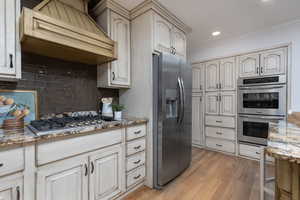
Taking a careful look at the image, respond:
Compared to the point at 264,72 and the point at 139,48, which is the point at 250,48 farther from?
the point at 139,48

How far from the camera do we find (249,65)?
272cm

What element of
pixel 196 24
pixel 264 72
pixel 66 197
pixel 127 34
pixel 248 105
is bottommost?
pixel 66 197

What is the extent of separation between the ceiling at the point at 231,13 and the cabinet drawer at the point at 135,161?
6.71 ft

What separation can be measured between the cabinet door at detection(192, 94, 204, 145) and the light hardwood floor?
0.72 meters

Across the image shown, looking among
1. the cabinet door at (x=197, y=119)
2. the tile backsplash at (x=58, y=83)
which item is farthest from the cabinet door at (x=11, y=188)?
the cabinet door at (x=197, y=119)

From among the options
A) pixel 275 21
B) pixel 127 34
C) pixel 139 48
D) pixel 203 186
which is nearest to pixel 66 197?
pixel 203 186

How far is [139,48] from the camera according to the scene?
200 centimetres

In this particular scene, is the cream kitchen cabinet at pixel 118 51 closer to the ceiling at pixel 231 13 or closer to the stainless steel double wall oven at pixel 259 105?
the ceiling at pixel 231 13

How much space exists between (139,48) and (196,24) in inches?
49.4

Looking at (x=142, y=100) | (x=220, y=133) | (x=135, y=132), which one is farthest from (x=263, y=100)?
(x=135, y=132)

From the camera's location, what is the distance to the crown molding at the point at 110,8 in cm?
182

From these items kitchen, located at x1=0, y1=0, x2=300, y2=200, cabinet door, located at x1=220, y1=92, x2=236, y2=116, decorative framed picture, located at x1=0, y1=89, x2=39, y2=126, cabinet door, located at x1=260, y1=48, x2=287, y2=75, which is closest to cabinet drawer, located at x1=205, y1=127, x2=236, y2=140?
kitchen, located at x1=0, y1=0, x2=300, y2=200

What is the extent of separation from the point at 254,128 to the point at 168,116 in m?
1.93

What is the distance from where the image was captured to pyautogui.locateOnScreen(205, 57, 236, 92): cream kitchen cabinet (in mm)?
2905
